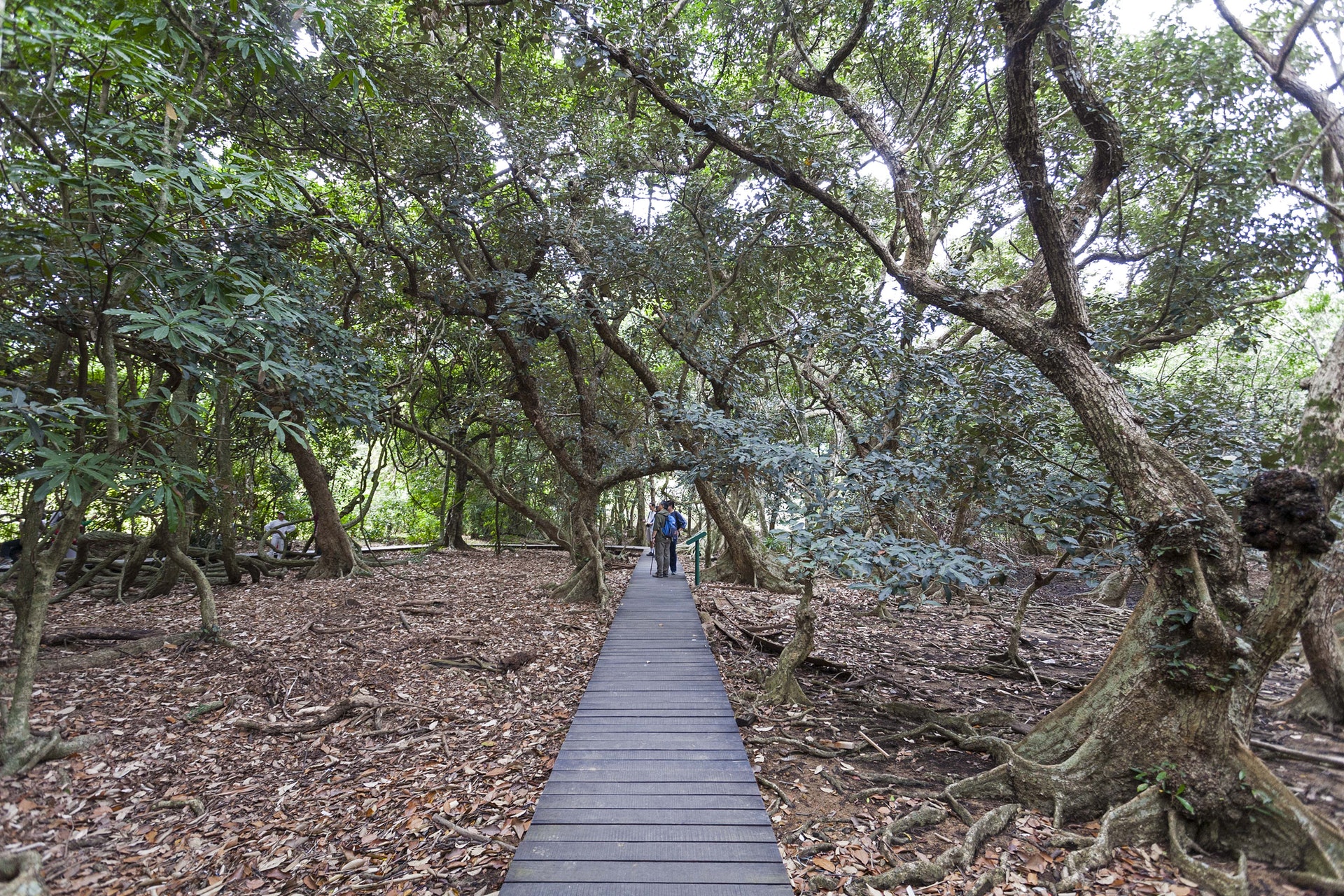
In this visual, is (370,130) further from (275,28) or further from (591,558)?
(591,558)

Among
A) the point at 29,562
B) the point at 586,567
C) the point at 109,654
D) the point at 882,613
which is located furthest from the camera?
the point at 586,567

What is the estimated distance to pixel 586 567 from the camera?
9.99 m

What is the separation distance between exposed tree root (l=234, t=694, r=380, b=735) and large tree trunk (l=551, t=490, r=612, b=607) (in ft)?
13.4

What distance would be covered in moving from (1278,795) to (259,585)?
12617mm

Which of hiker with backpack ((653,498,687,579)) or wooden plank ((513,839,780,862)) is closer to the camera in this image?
wooden plank ((513,839,780,862))

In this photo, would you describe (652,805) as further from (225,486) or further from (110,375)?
(225,486)

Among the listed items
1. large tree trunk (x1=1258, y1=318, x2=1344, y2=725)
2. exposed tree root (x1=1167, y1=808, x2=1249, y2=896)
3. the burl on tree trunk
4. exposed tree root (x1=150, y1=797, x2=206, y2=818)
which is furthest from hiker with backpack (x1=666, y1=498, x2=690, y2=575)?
large tree trunk (x1=1258, y1=318, x2=1344, y2=725)

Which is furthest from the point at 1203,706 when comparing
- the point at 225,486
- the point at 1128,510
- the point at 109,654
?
the point at 225,486

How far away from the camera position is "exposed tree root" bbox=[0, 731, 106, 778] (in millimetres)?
4270

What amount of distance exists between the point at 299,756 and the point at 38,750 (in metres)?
1.72

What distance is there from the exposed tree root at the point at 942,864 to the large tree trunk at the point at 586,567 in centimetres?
648

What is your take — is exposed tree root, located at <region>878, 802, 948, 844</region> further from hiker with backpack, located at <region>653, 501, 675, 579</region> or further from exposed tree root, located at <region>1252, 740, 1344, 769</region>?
hiker with backpack, located at <region>653, 501, 675, 579</region>

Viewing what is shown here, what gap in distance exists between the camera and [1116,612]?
9625 mm

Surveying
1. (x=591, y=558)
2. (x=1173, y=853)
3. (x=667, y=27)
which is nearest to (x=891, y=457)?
(x=1173, y=853)
